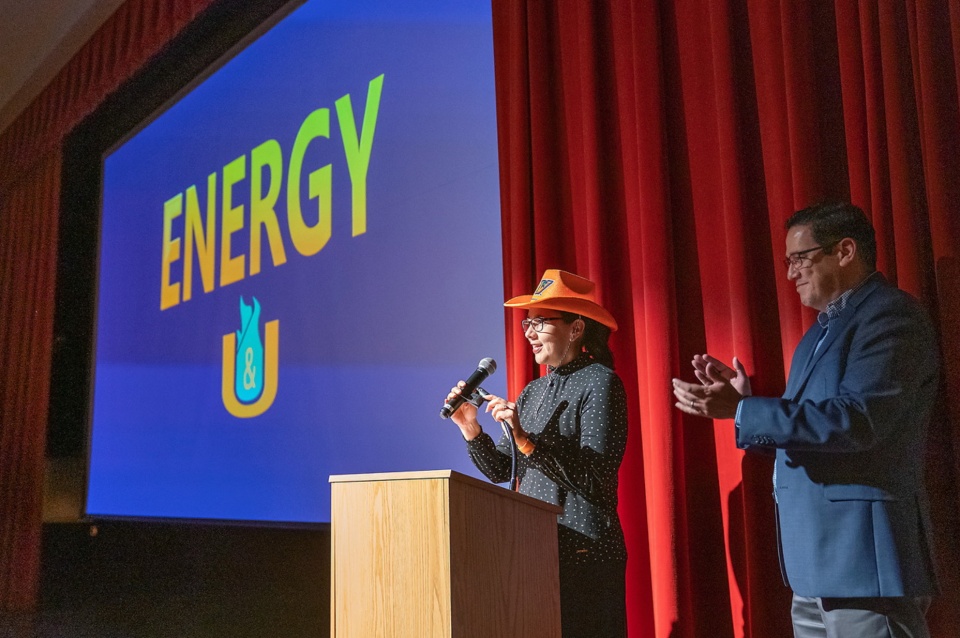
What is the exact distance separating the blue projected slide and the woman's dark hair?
0.66 meters

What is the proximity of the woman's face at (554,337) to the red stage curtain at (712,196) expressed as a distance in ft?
0.95

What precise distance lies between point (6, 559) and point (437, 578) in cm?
639

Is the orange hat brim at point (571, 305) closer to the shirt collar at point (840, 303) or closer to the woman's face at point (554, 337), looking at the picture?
the woman's face at point (554, 337)

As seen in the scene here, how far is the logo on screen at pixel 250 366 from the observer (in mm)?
3986

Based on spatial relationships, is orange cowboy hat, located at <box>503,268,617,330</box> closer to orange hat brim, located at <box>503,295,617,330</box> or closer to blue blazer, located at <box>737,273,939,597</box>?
orange hat brim, located at <box>503,295,617,330</box>

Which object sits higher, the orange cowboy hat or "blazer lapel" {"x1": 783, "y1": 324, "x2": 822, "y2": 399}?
the orange cowboy hat

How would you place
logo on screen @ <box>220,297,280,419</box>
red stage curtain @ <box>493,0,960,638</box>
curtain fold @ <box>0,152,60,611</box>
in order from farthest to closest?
1. curtain fold @ <box>0,152,60,611</box>
2. logo on screen @ <box>220,297,280,419</box>
3. red stage curtain @ <box>493,0,960,638</box>

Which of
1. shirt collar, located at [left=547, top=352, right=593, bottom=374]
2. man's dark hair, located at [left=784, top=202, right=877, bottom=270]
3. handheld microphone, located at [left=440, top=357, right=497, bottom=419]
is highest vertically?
man's dark hair, located at [left=784, top=202, right=877, bottom=270]

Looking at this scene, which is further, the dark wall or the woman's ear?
the dark wall

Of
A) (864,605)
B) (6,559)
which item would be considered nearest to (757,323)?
(864,605)

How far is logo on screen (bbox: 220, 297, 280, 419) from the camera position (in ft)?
13.1

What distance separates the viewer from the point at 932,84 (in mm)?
1913

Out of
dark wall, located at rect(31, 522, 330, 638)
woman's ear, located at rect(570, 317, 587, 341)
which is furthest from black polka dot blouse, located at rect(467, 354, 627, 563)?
dark wall, located at rect(31, 522, 330, 638)

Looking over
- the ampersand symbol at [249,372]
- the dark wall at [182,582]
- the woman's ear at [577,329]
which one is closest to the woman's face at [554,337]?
the woman's ear at [577,329]
